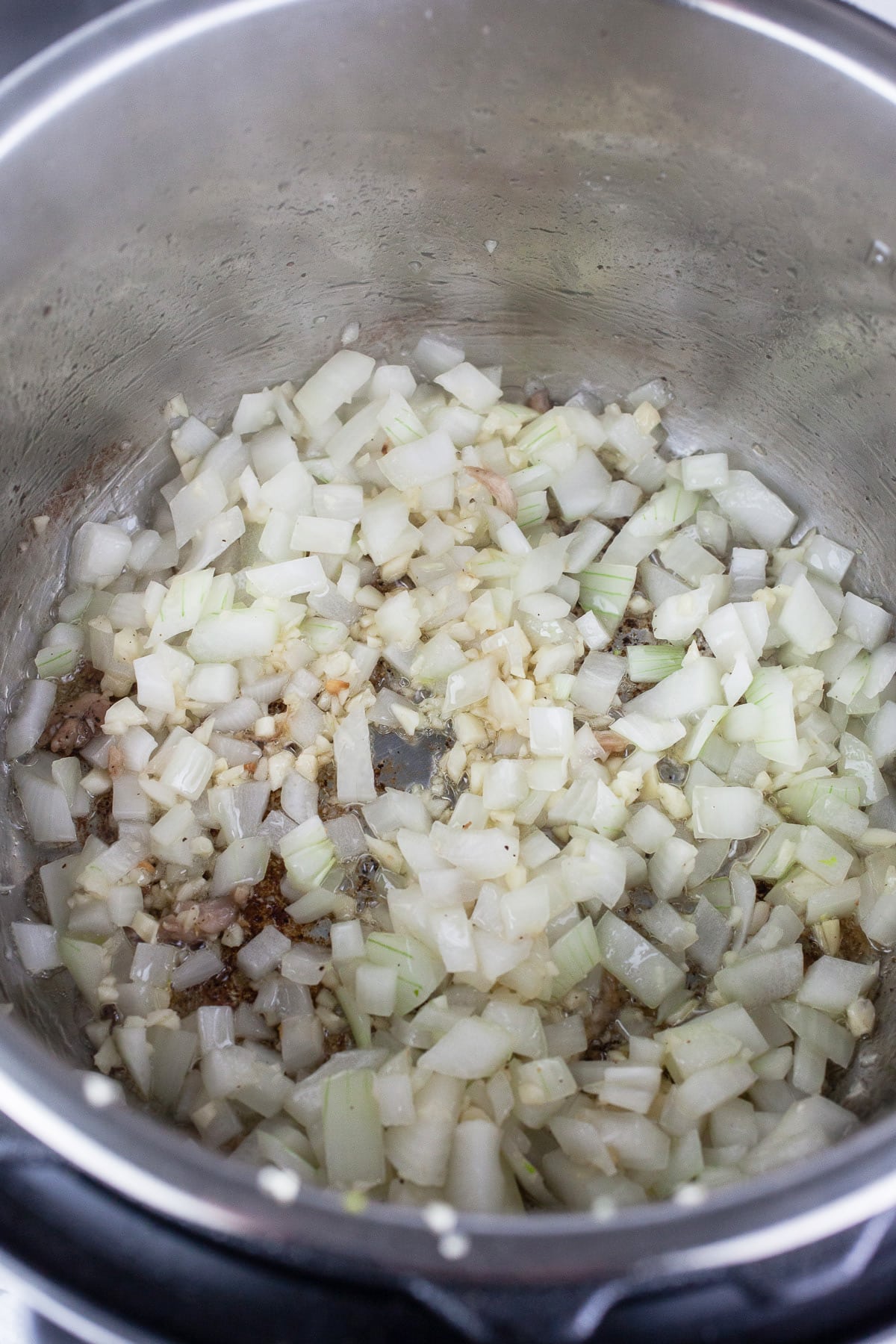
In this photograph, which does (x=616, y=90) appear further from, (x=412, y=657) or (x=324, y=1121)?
(x=324, y=1121)

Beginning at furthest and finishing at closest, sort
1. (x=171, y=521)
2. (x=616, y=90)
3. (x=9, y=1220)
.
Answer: (x=171, y=521)
(x=616, y=90)
(x=9, y=1220)

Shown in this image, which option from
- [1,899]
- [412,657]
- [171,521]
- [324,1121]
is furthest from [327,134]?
[324,1121]

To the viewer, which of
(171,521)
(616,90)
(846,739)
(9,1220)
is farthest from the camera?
(171,521)

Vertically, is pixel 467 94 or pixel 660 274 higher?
pixel 467 94

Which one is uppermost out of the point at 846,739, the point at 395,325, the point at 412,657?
the point at 395,325
